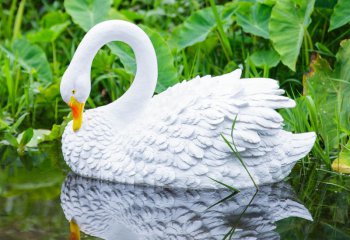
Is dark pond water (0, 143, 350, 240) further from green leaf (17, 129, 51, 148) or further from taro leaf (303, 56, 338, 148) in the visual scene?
green leaf (17, 129, 51, 148)

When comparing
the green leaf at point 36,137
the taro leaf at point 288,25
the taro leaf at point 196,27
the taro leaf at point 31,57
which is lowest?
the green leaf at point 36,137

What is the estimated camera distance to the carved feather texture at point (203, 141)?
518 cm

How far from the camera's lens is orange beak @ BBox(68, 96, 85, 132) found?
5.36 m

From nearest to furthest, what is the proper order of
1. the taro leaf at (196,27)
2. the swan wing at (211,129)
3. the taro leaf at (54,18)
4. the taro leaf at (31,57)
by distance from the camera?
the swan wing at (211,129) < the taro leaf at (196,27) < the taro leaf at (31,57) < the taro leaf at (54,18)

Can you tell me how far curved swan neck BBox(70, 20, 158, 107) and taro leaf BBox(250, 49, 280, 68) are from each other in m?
1.24

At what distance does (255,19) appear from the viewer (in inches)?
262

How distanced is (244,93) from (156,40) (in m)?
1.25

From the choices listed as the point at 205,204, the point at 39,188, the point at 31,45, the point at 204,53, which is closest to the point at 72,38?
the point at 31,45

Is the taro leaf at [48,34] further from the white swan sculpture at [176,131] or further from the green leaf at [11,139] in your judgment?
the white swan sculpture at [176,131]

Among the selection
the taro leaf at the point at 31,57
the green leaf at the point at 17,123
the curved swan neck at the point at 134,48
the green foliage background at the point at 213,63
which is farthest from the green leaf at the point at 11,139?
the taro leaf at the point at 31,57

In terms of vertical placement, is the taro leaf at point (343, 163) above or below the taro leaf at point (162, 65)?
below

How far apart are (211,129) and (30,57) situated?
8.08 feet

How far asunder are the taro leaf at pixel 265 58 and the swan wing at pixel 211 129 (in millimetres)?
1179

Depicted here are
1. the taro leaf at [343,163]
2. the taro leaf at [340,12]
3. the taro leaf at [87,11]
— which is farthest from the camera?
the taro leaf at [87,11]
